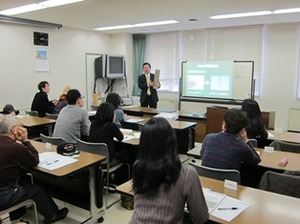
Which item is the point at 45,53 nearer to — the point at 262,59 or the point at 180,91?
the point at 180,91

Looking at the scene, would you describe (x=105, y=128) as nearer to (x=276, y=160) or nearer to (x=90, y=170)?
(x=90, y=170)

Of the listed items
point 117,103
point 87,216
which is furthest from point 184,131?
point 87,216

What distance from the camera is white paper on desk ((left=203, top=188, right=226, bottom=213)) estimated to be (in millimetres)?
1638

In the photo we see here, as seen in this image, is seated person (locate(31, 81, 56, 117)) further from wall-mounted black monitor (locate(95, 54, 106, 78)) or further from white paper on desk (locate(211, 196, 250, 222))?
white paper on desk (locate(211, 196, 250, 222))

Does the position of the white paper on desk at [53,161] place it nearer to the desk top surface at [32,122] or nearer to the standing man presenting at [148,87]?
the desk top surface at [32,122]

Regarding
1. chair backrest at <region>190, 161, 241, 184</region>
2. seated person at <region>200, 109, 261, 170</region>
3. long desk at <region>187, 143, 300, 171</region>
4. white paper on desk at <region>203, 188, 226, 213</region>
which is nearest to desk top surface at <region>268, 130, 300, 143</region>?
long desk at <region>187, 143, 300, 171</region>

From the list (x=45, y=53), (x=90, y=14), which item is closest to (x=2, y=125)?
(x=90, y=14)

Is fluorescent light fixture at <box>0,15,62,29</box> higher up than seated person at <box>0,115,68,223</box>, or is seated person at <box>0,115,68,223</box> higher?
fluorescent light fixture at <box>0,15,62,29</box>

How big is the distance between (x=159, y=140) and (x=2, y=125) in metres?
1.59

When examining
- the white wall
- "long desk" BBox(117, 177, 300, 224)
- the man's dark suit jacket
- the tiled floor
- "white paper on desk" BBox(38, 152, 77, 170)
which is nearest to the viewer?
"long desk" BBox(117, 177, 300, 224)

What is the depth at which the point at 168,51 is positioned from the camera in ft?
26.2

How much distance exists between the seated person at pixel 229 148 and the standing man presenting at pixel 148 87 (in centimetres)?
430

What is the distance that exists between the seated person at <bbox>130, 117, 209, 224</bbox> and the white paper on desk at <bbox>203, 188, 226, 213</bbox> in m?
0.26

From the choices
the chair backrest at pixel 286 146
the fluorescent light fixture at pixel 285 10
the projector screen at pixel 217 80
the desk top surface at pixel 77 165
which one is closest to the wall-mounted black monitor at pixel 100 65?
the projector screen at pixel 217 80
